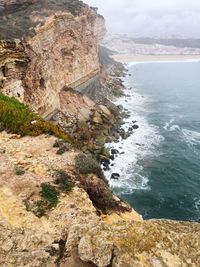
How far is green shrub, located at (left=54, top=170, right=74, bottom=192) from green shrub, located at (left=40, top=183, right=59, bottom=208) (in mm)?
417

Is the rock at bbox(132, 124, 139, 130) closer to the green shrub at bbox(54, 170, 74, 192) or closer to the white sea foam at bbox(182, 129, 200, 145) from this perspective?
the white sea foam at bbox(182, 129, 200, 145)

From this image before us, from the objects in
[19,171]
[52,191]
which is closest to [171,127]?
[19,171]

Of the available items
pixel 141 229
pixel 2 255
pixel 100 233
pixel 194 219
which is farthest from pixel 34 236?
pixel 194 219

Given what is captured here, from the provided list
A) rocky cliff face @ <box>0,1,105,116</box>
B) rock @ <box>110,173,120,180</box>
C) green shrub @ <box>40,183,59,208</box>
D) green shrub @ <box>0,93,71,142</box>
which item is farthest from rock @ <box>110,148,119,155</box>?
green shrub @ <box>40,183,59,208</box>

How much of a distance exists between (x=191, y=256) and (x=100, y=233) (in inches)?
110

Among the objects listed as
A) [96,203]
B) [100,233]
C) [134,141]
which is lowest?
[134,141]

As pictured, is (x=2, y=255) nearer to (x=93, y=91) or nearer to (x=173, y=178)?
(x=173, y=178)

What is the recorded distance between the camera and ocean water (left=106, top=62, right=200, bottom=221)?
125 ft

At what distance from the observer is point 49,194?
14594 mm

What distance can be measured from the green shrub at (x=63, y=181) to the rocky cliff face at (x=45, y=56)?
22.9 metres

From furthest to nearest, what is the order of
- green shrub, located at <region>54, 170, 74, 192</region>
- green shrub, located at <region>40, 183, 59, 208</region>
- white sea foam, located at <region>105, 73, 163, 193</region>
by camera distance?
white sea foam, located at <region>105, 73, 163, 193</region> < green shrub, located at <region>54, 170, 74, 192</region> < green shrub, located at <region>40, 183, 59, 208</region>

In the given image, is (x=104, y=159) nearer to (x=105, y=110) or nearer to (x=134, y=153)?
(x=134, y=153)

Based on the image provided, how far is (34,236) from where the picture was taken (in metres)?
12.1

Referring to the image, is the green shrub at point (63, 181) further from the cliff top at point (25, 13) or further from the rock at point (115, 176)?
the cliff top at point (25, 13)
